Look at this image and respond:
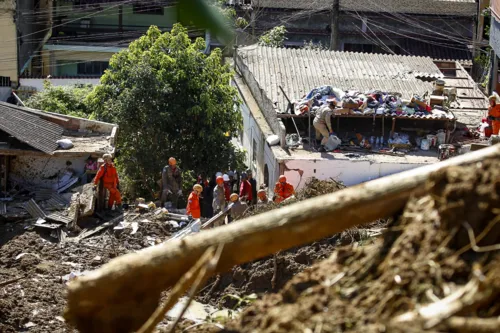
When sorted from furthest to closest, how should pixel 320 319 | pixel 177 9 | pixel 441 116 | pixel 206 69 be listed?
1. pixel 206 69
2. pixel 441 116
3. pixel 320 319
4. pixel 177 9

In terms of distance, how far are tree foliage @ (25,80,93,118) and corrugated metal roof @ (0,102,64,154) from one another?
18.7ft

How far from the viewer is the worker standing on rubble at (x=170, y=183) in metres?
16.9

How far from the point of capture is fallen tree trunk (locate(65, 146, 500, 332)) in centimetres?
485

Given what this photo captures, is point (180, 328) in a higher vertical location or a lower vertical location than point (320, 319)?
lower

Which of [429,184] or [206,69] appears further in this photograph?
[206,69]

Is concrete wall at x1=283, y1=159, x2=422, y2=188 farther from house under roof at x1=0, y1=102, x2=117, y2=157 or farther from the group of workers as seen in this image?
house under roof at x1=0, y1=102, x2=117, y2=157

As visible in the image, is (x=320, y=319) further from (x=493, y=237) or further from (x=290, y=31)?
(x=290, y=31)

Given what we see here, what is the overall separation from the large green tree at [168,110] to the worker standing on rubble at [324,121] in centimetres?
264

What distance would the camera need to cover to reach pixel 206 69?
21.0 m

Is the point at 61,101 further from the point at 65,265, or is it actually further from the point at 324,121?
the point at 65,265

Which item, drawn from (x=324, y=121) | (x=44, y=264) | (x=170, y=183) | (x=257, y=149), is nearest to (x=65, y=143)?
(x=170, y=183)

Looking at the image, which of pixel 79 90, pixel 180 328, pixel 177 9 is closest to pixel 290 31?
pixel 79 90

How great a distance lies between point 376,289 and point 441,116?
613 inches

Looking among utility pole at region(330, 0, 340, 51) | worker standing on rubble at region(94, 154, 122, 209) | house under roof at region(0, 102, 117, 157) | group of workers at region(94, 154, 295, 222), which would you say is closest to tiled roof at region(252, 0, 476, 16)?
utility pole at region(330, 0, 340, 51)
